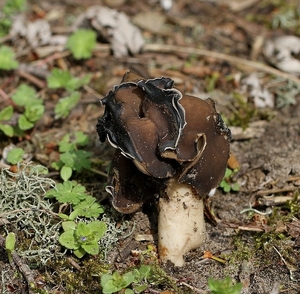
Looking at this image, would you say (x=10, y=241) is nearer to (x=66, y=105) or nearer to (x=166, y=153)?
(x=166, y=153)

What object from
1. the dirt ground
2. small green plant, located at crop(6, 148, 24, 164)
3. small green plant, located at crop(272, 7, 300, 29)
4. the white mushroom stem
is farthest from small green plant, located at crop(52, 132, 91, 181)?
small green plant, located at crop(272, 7, 300, 29)

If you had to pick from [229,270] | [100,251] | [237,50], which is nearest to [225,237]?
[229,270]

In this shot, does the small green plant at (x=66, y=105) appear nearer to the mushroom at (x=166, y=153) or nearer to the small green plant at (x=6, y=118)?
the small green plant at (x=6, y=118)

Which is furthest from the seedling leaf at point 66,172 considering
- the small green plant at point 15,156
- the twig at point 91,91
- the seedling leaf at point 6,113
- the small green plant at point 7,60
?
the small green plant at point 7,60

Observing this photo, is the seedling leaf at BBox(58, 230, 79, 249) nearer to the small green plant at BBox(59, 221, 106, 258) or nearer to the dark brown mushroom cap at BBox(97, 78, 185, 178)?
the small green plant at BBox(59, 221, 106, 258)

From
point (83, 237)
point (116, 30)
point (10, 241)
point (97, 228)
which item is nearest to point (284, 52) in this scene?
point (116, 30)

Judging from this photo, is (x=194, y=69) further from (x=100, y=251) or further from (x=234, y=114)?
(x=100, y=251)
